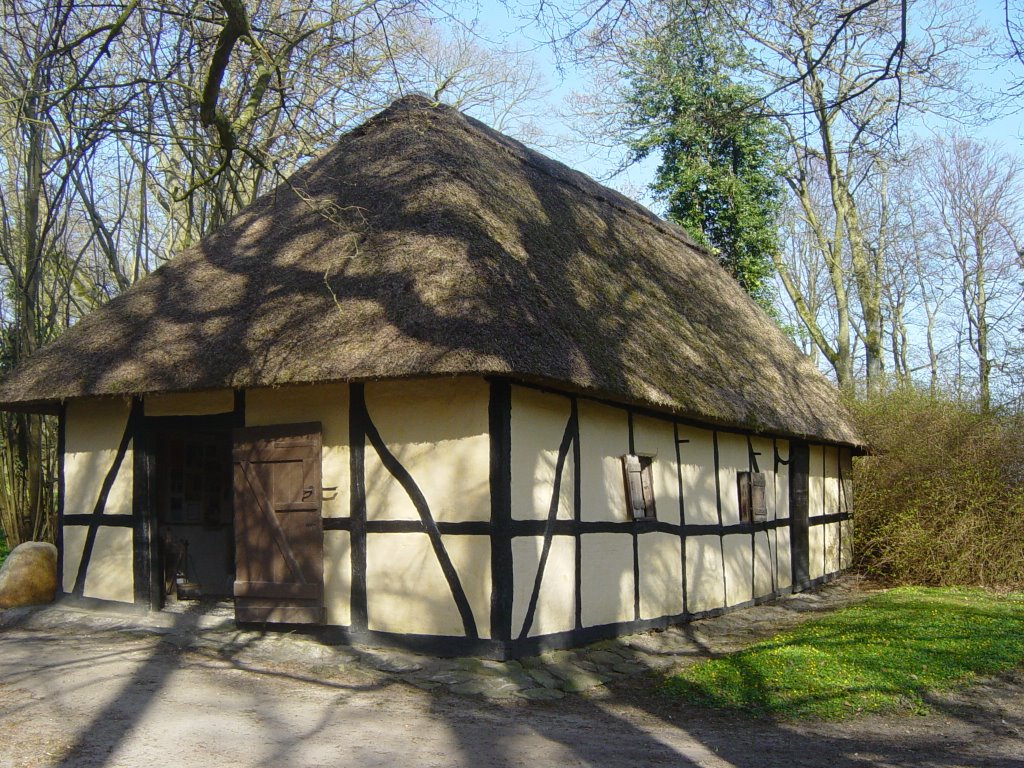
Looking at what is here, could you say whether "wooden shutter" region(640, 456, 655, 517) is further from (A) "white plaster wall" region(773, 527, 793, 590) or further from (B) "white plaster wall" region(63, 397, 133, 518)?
(B) "white plaster wall" region(63, 397, 133, 518)

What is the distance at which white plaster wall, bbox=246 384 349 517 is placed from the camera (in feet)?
25.3

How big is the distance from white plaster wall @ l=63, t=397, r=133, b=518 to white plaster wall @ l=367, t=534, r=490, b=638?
9.22 feet

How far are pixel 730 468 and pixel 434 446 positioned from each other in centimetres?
463

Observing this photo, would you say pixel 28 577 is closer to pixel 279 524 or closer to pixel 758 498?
pixel 279 524

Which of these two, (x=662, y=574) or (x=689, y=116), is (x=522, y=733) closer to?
(x=662, y=574)

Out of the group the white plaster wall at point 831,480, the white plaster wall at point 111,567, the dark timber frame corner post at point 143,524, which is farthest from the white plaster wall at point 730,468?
the white plaster wall at point 111,567

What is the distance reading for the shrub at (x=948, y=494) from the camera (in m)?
12.5

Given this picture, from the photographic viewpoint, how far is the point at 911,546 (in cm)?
1295

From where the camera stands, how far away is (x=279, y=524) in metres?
7.92

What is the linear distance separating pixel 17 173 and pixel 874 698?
39.9ft

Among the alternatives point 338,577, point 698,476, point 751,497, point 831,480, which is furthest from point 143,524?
point 831,480

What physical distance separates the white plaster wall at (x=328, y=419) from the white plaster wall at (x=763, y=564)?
5680mm

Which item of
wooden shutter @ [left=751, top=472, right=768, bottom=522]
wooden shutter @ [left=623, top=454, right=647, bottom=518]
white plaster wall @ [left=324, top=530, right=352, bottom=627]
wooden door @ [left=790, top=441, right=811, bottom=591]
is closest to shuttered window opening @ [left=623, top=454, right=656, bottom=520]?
wooden shutter @ [left=623, top=454, right=647, bottom=518]

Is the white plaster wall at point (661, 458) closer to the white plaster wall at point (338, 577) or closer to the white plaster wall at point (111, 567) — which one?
the white plaster wall at point (338, 577)
